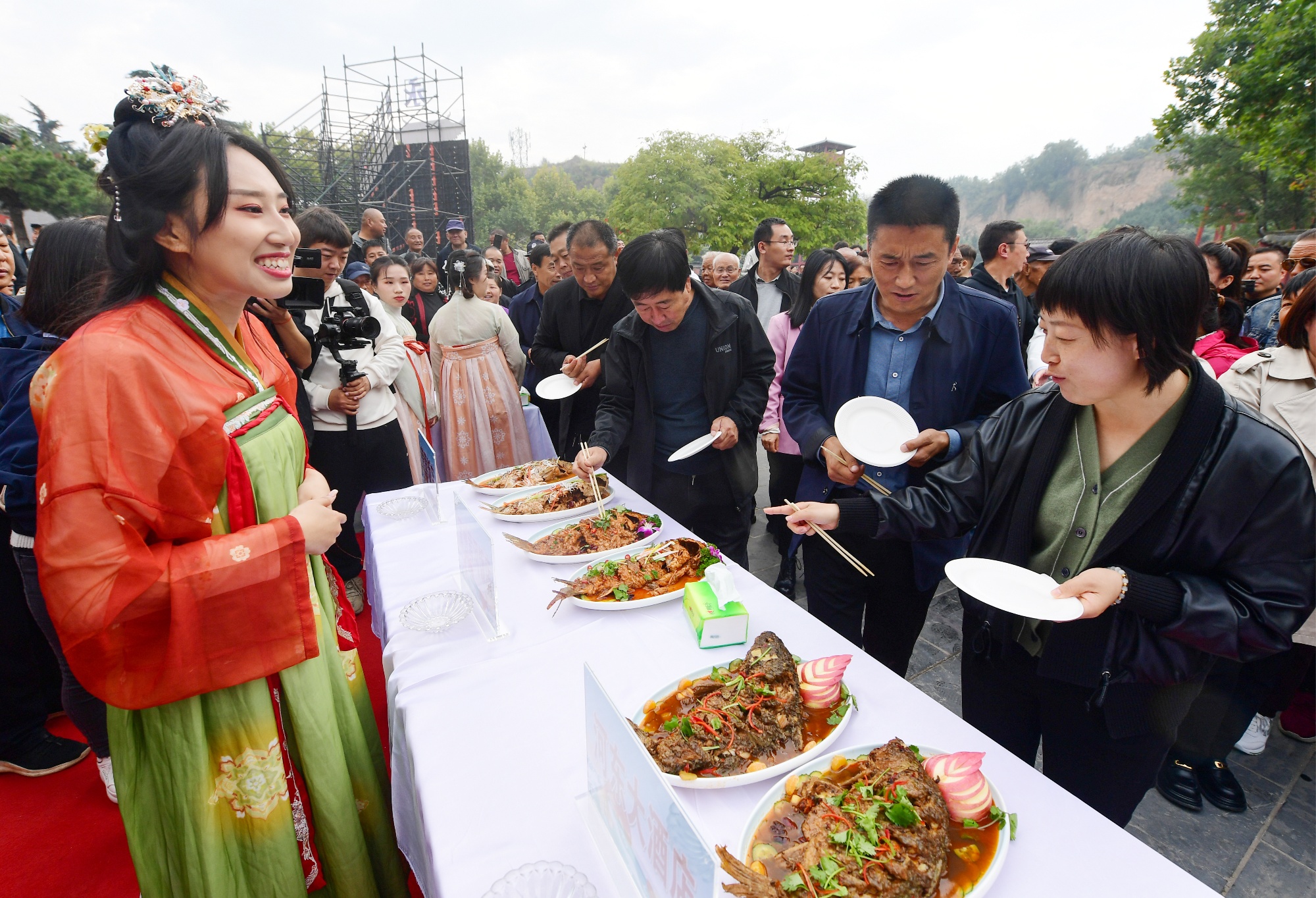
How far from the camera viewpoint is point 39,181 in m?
20.9

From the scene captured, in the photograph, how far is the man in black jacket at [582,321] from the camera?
3.40 meters

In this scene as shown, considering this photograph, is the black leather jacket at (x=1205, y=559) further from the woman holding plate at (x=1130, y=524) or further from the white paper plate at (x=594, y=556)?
the white paper plate at (x=594, y=556)

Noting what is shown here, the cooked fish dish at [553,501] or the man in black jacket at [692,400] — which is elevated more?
the man in black jacket at [692,400]

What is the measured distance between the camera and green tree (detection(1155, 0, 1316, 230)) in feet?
37.7

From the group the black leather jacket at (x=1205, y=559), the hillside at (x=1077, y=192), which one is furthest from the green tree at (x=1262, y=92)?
the hillside at (x=1077, y=192)

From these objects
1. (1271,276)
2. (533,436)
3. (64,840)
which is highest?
(1271,276)

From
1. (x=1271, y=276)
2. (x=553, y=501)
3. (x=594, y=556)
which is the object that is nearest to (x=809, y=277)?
(x=553, y=501)

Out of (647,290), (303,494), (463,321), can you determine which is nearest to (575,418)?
(463,321)

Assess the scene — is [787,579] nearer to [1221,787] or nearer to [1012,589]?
[1221,787]

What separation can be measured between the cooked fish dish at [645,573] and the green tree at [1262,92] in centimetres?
1616

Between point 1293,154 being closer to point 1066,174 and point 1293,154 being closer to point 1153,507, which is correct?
point 1153,507

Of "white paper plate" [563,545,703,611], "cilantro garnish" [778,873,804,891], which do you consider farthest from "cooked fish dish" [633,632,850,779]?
"white paper plate" [563,545,703,611]

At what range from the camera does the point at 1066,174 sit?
8162 centimetres

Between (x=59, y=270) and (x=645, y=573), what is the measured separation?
2.05m
